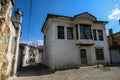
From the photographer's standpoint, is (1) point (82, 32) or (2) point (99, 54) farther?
(2) point (99, 54)

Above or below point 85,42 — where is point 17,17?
above

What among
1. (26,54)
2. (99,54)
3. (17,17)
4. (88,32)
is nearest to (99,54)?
(99,54)

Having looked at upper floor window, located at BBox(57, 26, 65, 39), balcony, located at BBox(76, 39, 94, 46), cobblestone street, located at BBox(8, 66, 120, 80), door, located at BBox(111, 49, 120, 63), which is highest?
upper floor window, located at BBox(57, 26, 65, 39)

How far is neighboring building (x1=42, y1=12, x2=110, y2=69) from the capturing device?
45.0ft

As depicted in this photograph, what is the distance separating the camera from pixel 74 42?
48.4ft

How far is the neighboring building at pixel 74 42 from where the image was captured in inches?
540

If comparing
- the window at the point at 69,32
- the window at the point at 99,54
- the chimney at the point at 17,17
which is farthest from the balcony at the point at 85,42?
the chimney at the point at 17,17

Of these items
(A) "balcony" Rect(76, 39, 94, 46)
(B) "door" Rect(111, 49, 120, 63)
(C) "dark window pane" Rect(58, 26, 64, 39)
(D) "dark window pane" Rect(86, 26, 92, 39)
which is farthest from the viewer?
(B) "door" Rect(111, 49, 120, 63)

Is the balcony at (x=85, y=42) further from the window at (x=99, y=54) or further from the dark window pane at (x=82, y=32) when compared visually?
the window at (x=99, y=54)

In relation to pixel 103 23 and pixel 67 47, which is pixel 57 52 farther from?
pixel 103 23

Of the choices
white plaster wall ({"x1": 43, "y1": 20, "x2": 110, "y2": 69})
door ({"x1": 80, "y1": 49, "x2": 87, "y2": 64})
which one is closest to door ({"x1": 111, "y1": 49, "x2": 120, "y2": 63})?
white plaster wall ({"x1": 43, "y1": 20, "x2": 110, "y2": 69})

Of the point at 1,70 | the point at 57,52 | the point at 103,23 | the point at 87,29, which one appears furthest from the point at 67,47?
the point at 1,70

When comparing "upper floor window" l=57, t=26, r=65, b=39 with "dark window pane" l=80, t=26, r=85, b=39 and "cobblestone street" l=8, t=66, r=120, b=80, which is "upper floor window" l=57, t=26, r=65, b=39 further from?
"cobblestone street" l=8, t=66, r=120, b=80

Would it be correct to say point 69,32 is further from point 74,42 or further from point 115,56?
point 115,56
